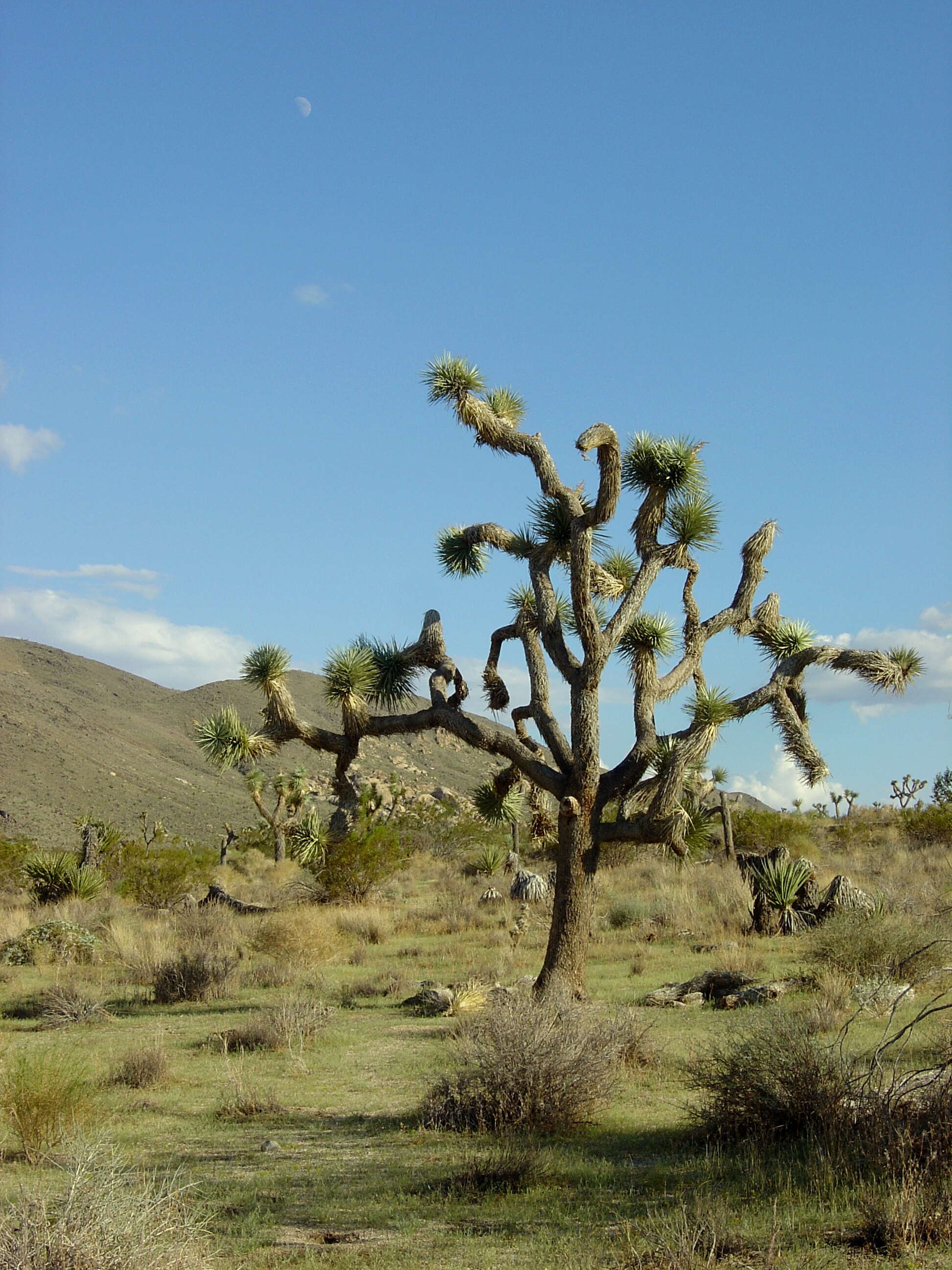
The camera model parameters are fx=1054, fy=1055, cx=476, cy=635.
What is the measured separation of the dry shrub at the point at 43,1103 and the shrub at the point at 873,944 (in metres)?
7.74

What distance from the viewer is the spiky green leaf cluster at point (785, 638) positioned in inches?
513

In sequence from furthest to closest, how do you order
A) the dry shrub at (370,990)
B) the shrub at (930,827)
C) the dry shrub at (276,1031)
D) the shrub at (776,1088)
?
the shrub at (930,827)
the dry shrub at (370,990)
the dry shrub at (276,1031)
the shrub at (776,1088)

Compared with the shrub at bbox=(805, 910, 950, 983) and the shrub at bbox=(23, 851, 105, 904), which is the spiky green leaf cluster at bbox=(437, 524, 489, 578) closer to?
the shrub at bbox=(805, 910, 950, 983)

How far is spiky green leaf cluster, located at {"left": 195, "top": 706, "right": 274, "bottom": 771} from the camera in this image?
12.6 meters

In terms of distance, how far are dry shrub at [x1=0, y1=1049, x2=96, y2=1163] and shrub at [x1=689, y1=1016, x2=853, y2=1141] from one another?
4.08 metres

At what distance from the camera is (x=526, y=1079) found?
709 cm

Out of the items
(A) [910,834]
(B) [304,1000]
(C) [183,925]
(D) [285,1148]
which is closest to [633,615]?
(B) [304,1000]

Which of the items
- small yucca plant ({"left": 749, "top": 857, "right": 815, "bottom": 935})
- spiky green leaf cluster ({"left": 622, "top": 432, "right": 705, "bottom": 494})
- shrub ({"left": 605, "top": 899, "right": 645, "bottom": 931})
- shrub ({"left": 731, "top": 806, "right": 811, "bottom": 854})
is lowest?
shrub ({"left": 605, "top": 899, "right": 645, "bottom": 931})

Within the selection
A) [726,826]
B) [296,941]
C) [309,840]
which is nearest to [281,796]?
[726,826]

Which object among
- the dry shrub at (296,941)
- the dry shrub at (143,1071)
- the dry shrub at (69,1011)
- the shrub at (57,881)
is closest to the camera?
the dry shrub at (143,1071)

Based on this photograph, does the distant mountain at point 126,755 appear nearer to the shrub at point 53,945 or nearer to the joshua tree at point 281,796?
the joshua tree at point 281,796

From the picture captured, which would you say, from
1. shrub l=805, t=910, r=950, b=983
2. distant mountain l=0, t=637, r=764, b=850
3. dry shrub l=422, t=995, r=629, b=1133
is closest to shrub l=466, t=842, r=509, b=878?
distant mountain l=0, t=637, r=764, b=850

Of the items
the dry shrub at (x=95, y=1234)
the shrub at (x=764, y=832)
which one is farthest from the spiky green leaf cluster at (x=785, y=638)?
the shrub at (x=764, y=832)

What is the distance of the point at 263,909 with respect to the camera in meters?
21.7
